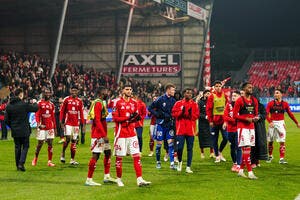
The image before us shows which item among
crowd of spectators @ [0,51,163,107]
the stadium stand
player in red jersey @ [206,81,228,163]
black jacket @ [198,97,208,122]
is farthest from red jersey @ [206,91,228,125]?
the stadium stand

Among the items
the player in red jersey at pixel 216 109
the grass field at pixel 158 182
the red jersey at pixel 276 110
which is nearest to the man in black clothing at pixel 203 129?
the grass field at pixel 158 182

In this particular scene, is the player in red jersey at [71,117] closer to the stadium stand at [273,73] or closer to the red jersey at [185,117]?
the red jersey at [185,117]

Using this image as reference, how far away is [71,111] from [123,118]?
508 cm

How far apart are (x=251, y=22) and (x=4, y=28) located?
128ft

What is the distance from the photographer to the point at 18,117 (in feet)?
54.0

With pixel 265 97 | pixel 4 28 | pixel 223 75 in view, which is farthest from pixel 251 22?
pixel 4 28

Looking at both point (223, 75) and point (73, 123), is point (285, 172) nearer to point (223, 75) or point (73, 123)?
point (73, 123)

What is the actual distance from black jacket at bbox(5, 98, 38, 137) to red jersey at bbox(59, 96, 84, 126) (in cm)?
157

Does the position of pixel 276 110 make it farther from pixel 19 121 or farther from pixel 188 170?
pixel 19 121

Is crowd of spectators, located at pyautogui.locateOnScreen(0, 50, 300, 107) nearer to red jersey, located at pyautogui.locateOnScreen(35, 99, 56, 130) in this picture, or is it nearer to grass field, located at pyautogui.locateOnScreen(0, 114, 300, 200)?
red jersey, located at pyautogui.locateOnScreen(35, 99, 56, 130)

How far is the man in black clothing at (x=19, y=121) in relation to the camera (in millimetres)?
16328

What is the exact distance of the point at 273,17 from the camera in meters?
83.6

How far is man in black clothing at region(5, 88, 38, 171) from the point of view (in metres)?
16.3

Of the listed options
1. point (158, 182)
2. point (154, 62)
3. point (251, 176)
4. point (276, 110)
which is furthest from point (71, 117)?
point (154, 62)
